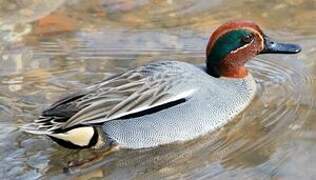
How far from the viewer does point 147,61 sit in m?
6.27

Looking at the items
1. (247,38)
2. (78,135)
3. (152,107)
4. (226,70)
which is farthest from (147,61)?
(78,135)

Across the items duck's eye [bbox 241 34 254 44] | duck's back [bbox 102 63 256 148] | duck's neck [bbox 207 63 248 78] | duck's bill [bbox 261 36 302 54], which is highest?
duck's eye [bbox 241 34 254 44]

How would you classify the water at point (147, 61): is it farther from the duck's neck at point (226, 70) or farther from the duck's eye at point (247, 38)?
the duck's eye at point (247, 38)

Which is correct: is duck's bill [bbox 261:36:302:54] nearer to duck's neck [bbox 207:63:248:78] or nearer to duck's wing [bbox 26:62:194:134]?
duck's neck [bbox 207:63:248:78]

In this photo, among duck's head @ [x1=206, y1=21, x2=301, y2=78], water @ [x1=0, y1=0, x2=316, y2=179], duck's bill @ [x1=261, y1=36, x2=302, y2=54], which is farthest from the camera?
duck's bill @ [x1=261, y1=36, x2=302, y2=54]

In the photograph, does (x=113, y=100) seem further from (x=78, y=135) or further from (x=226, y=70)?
(x=226, y=70)

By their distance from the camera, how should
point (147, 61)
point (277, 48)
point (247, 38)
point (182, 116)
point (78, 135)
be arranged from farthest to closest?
point (147, 61)
point (277, 48)
point (247, 38)
point (182, 116)
point (78, 135)

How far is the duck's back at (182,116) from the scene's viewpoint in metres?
5.25

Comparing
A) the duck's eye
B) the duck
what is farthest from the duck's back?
the duck's eye

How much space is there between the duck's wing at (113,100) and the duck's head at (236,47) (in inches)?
11.5

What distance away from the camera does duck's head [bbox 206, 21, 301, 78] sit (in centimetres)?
555

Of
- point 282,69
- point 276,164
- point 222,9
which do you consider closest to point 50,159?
point 276,164

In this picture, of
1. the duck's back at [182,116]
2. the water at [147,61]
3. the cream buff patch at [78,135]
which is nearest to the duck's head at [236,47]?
the duck's back at [182,116]

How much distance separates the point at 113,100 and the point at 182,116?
393mm
